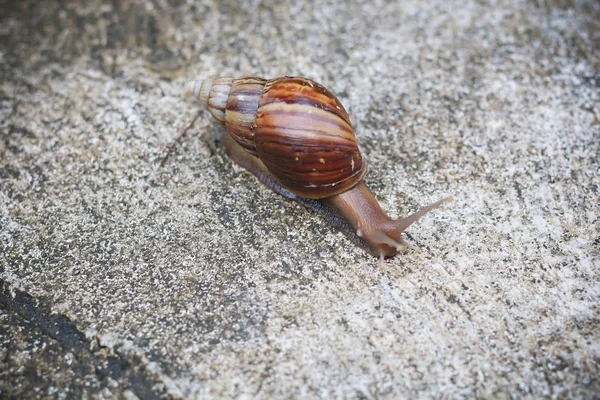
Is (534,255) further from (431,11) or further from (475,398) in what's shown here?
(431,11)

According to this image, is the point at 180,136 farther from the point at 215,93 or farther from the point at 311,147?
the point at 311,147

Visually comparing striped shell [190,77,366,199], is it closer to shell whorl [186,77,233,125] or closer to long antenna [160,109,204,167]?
shell whorl [186,77,233,125]

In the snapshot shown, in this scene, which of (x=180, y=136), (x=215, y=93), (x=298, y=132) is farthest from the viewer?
(x=180, y=136)

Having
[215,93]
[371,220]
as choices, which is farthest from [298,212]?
[215,93]

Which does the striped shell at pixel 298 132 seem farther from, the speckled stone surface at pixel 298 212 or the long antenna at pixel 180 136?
the long antenna at pixel 180 136

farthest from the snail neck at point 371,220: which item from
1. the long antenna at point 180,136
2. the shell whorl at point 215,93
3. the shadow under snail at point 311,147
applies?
the long antenna at point 180,136

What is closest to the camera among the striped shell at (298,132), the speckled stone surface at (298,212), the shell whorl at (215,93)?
the speckled stone surface at (298,212)
